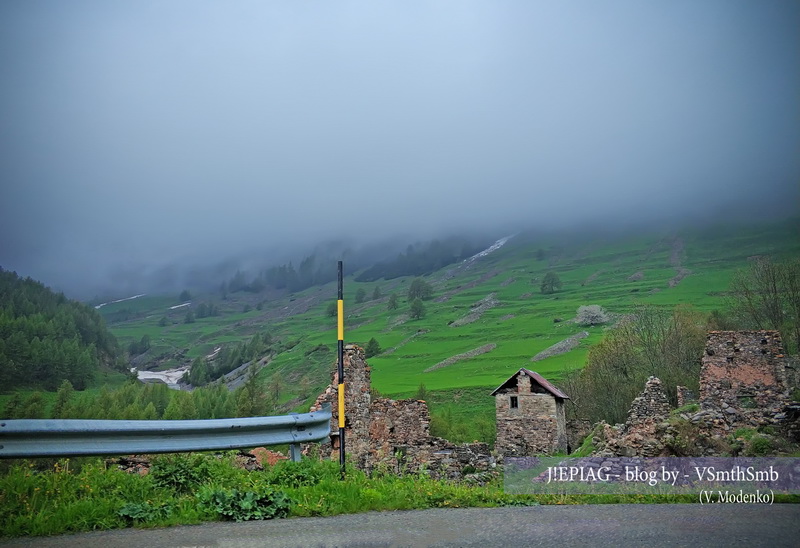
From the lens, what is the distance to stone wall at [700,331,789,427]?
24.9 m

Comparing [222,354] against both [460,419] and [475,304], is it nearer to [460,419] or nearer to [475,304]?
[475,304]

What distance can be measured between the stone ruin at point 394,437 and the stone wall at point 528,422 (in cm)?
1307

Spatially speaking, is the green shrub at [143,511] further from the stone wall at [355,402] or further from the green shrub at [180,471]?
the stone wall at [355,402]

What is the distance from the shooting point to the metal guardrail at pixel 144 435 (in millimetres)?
6750

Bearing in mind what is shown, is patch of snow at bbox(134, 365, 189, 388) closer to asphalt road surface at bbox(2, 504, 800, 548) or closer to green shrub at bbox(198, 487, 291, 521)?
green shrub at bbox(198, 487, 291, 521)

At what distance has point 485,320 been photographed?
131125mm

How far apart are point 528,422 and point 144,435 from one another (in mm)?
36914

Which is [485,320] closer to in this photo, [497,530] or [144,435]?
[144,435]

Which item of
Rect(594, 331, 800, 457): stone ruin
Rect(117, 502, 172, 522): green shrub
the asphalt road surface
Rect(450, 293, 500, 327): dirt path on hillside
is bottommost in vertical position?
Rect(450, 293, 500, 327): dirt path on hillside

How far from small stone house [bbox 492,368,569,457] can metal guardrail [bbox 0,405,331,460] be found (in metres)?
33.8

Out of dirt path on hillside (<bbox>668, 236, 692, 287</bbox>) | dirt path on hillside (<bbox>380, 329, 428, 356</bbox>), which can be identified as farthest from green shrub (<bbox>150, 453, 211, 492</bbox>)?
dirt path on hillside (<bbox>668, 236, 692, 287</bbox>)

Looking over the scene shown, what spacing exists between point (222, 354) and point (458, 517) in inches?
5555

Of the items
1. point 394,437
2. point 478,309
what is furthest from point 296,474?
point 478,309

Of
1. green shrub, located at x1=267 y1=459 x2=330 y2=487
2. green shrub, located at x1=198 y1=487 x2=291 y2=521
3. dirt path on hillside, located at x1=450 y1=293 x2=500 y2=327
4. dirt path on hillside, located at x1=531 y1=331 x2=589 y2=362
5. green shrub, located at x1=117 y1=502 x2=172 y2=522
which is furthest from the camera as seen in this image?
dirt path on hillside, located at x1=450 y1=293 x2=500 y2=327
